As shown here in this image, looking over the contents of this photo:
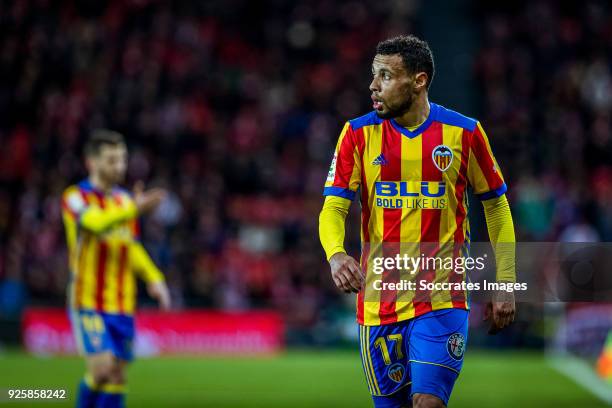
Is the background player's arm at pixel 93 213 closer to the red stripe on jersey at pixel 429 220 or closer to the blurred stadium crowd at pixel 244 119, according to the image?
the red stripe on jersey at pixel 429 220

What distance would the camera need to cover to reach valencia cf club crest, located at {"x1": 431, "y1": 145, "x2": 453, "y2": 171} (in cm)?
523

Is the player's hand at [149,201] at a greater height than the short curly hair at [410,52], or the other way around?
the short curly hair at [410,52]

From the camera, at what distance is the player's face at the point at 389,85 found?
517cm

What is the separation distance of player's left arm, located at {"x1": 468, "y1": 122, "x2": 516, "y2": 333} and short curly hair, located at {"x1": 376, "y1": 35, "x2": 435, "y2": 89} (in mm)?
420

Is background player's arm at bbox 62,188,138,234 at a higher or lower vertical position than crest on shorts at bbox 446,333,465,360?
higher

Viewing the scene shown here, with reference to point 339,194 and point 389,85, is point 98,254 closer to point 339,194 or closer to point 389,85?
point 339,194

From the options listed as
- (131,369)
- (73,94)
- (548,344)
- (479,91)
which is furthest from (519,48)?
(131,369)

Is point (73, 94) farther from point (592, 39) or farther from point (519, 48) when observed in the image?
point (592, 39)

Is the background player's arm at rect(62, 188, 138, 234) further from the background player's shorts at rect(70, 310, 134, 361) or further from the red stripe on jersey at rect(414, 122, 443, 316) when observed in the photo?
the red stripe on jersey at rect(414, 122, 443, 316)

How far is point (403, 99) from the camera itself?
5195 millimetres

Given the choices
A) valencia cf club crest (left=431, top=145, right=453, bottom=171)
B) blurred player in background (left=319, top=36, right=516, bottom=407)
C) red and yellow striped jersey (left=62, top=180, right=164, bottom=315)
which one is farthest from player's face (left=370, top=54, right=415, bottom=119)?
red and yellow striped jersey (left=62, top=180, right=164, bottom=315)

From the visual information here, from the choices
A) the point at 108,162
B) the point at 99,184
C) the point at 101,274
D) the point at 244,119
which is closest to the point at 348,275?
the point at 101,274

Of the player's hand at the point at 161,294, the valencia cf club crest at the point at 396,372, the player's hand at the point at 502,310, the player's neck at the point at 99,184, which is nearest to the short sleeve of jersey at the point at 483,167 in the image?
the player's hand at the point at 502,310

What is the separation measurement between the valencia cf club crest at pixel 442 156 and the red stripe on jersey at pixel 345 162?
0.40m
